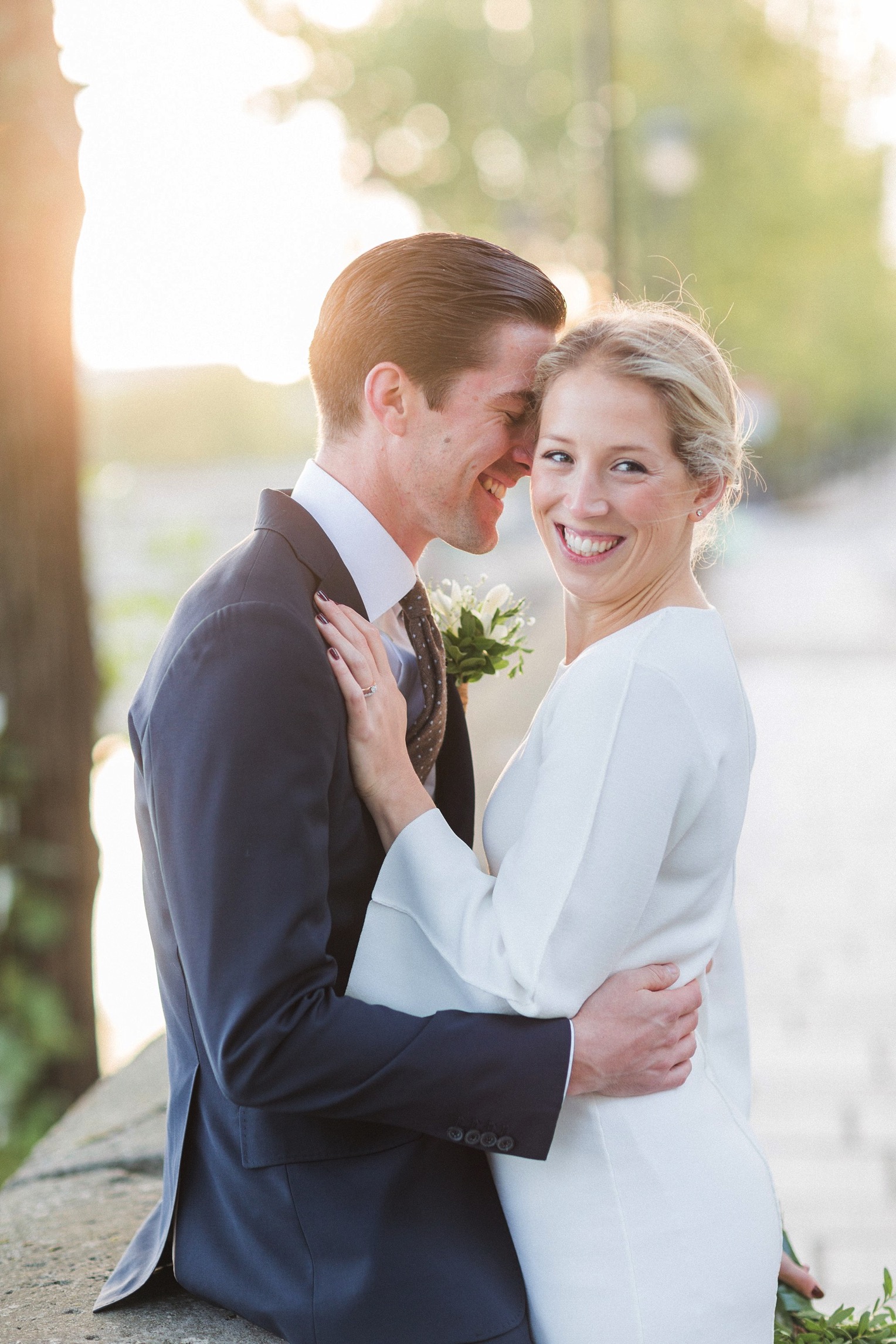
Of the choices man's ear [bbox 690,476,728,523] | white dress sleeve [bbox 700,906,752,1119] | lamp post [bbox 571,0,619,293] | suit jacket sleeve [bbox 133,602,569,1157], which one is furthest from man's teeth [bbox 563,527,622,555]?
lamp post [bbox 571,0,619,293]

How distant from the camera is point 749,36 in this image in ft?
92.6

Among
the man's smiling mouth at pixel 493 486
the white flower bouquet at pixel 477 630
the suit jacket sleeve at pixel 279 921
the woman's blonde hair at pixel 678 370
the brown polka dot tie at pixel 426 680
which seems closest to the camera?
the suit jacket sleeve at pixel 279 921

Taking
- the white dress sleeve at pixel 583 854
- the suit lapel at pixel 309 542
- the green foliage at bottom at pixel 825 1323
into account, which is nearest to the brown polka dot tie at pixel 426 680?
the suit lapel at pixel 309 542

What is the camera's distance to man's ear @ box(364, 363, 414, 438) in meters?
2.24

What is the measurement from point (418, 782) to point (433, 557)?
58.7ft

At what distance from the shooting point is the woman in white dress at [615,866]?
6.24 ft

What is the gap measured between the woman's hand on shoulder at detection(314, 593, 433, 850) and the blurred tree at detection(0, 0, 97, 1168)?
98.3 inches

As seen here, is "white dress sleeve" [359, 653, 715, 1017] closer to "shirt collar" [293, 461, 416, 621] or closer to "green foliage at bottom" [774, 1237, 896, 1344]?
"shirt collar" [293, 461, 416, 621]

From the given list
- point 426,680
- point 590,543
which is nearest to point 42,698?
point 426,680

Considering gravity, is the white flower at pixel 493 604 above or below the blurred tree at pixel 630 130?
below

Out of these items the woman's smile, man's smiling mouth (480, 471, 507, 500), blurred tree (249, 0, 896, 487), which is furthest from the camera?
blurred tree (249, 0, 896, 487)

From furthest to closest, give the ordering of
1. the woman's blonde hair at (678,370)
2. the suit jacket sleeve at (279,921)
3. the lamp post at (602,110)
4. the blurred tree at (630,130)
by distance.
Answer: the blurred tree at (630,130)
the lamp post at (602,110)
the woman's blonde hair at (678,370)
the suit jacket sleeve at (279,921)

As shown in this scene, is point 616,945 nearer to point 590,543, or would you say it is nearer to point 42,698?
point 590,543

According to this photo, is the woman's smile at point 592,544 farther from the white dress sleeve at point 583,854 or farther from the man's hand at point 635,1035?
the man's hand at point 635,1035
